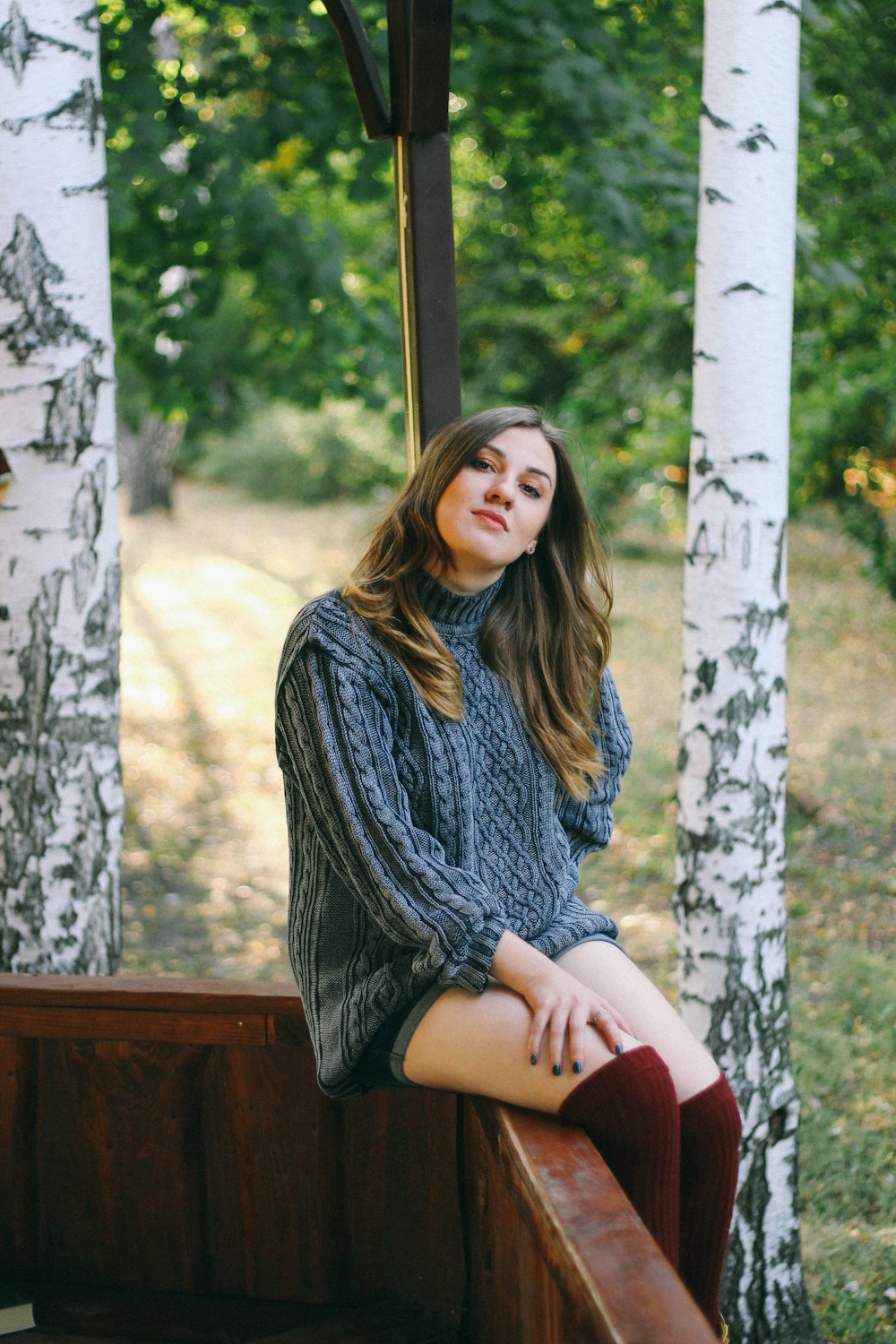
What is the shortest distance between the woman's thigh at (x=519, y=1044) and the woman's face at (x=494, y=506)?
2.15 feet

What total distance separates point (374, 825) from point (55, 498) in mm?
1013

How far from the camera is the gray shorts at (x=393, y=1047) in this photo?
5.95ft

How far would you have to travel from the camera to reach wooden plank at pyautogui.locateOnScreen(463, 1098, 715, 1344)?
4.02ft

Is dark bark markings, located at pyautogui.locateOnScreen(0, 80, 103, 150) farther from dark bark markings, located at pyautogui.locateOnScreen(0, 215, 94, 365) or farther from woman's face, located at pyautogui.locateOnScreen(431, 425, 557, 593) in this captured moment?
woman's face, located at pyautogui.locateOnScreen(431, 425, 557, 593)

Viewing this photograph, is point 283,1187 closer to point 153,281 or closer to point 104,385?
point 104,385

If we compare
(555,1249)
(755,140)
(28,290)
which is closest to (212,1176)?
(555,1249)

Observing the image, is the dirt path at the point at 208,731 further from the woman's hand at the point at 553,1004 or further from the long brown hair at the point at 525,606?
the woman's hand at the point at 553,1004

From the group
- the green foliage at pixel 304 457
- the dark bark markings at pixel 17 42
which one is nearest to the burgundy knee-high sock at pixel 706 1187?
the dark bark markings at pixel 17 42

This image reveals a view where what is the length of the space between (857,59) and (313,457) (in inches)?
460

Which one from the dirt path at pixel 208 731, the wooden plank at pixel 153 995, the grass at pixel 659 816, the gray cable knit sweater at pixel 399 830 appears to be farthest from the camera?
the dirt path at pixel 208 731

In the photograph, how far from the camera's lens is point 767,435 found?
2.58m

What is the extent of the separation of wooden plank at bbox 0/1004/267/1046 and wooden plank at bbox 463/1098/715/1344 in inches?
15.8

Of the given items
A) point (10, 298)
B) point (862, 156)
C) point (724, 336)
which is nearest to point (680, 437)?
point (862, 156)

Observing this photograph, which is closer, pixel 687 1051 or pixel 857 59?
pixel 687 1051
